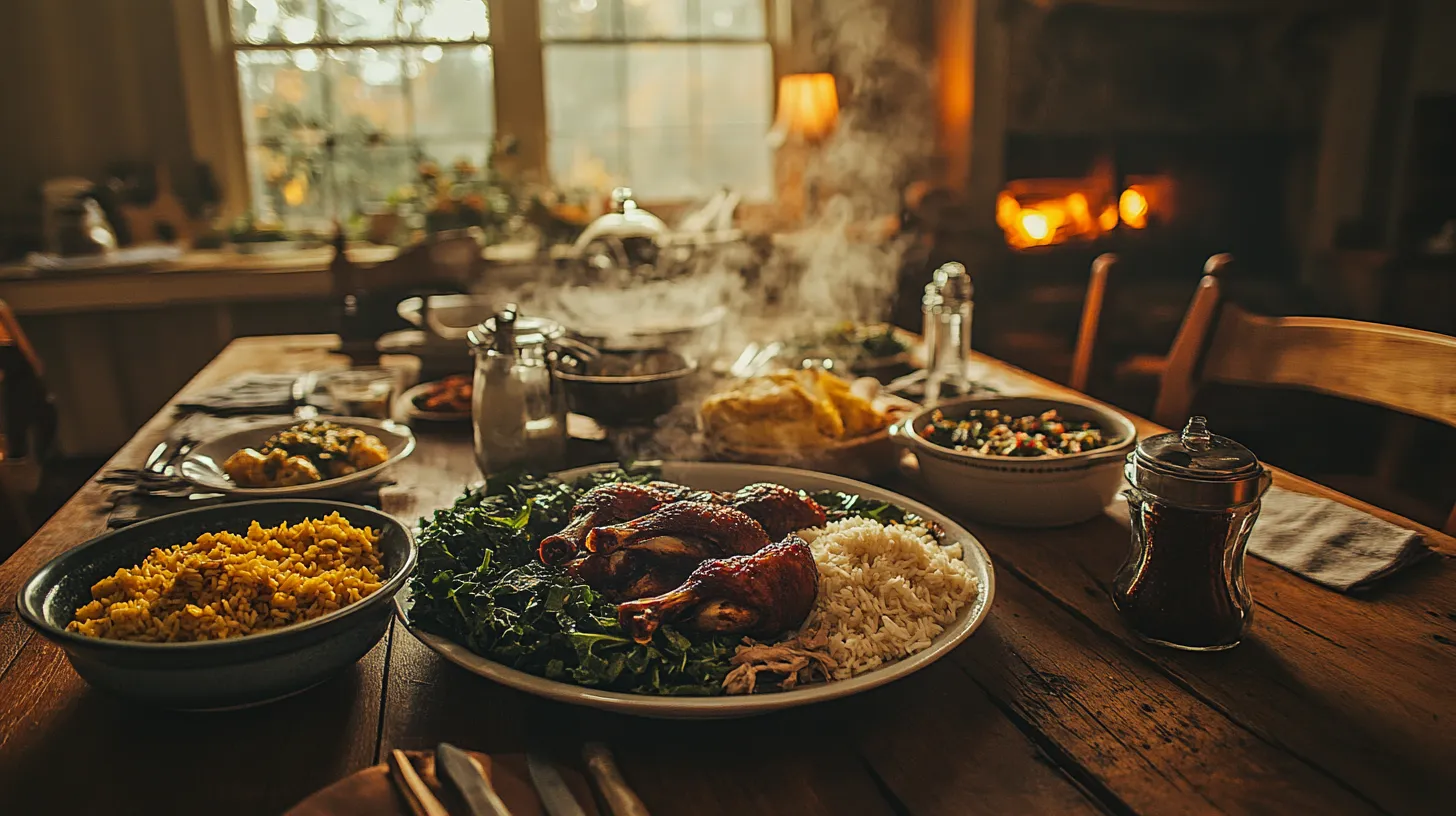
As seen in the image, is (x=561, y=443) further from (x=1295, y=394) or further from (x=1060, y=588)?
(x=1295, y=394)

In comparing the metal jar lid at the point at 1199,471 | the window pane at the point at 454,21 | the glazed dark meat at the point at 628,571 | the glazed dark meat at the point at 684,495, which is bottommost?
the glazed dark meat at the point at 628,571

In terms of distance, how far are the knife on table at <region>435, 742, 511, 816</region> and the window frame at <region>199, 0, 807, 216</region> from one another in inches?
165

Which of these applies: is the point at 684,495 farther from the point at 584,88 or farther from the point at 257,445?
the point at 584,88

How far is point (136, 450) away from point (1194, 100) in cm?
498

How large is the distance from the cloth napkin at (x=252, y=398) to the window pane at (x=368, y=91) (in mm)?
2834

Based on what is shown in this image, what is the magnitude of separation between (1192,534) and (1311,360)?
95cm

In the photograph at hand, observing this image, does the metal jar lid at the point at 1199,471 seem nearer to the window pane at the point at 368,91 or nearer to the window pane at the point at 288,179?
the window pane at the point at 368,91

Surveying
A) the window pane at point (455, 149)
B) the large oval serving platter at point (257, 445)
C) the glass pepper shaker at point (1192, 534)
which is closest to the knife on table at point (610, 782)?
the glass pepper shaker at point (1192, 534)

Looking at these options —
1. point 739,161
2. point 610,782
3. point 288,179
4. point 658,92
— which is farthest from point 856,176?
point 610,782

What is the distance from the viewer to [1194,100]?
16.5ft

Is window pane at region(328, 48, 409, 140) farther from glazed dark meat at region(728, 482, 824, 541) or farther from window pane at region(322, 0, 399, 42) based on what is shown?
glazed dark meat at region(728, 482, 824, 541)

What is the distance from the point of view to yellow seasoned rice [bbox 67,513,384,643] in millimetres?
859

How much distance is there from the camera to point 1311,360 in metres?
1.70

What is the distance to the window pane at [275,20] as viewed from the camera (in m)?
4.49
